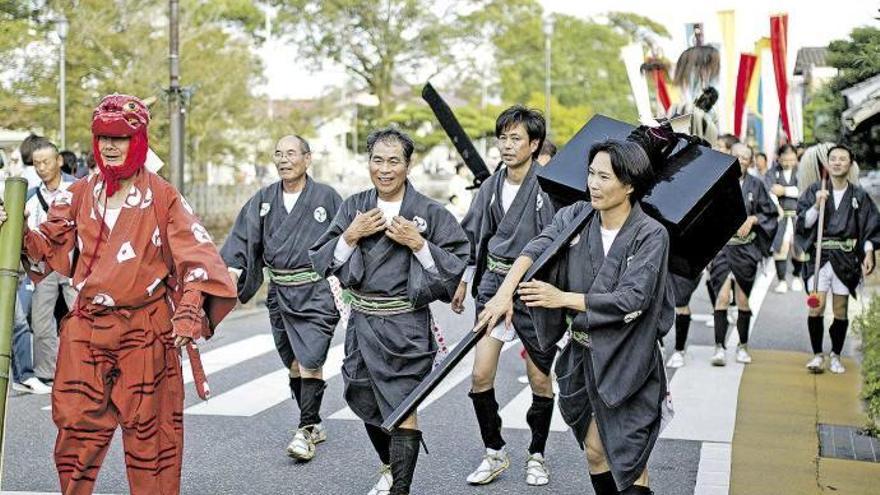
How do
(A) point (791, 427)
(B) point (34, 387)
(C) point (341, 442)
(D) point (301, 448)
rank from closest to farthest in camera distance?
1. (D) point (301, 448)
2. (C) point (341, 442)
3. (A) point (791, 427)
4. (B) point (34, 387)

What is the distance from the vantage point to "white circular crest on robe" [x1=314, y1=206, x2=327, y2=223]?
6980 mm

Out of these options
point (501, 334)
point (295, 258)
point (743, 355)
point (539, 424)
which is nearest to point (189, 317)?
point (501, 334)

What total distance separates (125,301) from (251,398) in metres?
3.91

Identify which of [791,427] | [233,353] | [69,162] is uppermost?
[69,162]

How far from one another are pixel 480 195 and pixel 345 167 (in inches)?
1756

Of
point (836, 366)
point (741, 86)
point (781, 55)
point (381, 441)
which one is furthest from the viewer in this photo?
point (741, 86)

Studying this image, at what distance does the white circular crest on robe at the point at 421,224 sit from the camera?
18.8 feet

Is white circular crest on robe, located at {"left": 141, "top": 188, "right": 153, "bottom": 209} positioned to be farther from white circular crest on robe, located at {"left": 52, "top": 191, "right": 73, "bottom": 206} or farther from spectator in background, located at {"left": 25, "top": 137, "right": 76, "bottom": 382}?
spectator in background, located at {"left": 25, "top": 137, "right": 76, "bottom": 382}

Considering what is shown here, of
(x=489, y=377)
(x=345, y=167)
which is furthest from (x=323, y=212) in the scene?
(x=345, y=167)

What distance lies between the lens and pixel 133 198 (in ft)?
15.9

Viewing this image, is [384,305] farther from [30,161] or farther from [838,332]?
[838,332]

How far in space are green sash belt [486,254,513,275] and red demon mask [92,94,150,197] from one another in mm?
2283

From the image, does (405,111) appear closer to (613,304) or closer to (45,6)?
(45,6)

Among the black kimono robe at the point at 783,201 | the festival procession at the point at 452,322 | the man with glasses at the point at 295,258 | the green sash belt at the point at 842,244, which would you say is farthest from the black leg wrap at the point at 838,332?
the black kimono robe at the point at 783,201
